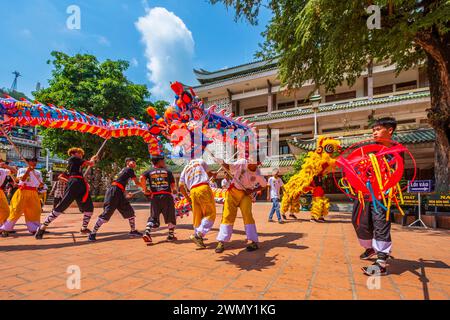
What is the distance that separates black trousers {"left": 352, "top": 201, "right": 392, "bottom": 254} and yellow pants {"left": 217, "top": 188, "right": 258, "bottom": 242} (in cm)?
148

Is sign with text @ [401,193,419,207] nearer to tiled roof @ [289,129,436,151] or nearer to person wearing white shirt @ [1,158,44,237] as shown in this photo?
tiled roof @ [289,129,436,151]

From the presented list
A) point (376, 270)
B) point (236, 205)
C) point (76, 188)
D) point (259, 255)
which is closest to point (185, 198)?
point (236, 205)

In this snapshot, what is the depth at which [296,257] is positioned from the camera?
3555 millimetres

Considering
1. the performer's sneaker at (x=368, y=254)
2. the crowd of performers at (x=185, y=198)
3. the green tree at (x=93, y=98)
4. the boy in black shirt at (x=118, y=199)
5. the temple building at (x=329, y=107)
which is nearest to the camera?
the crowd of performers at (x=185, y=198)

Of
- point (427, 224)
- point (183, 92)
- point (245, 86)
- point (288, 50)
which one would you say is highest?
point (245, 86)

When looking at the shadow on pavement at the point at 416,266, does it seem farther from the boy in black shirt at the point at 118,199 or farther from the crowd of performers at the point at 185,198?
the boy in black shirt at the point at 118,199

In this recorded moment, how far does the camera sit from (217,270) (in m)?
3.01

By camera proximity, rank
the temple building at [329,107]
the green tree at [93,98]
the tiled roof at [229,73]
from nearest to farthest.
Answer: the green tree at [93,98] < the temple building at [329,107] < the tiled roof at [229,73]

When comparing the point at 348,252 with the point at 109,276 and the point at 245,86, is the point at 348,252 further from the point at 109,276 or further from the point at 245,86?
the point at 245,86

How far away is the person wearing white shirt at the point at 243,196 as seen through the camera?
4004 mm

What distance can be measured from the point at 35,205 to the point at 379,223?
659 centimetres

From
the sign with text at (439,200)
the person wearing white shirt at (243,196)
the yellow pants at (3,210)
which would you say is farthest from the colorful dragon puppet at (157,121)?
the sign with text at (439,200)
